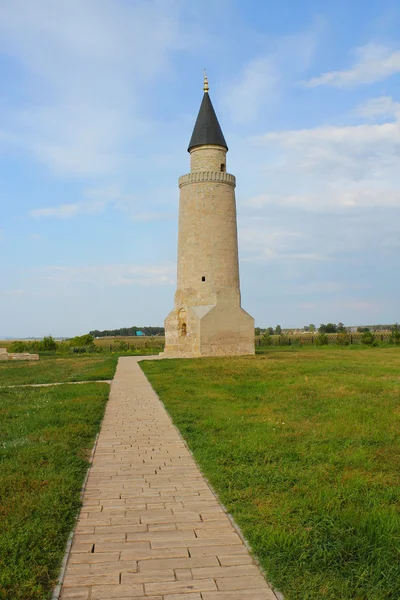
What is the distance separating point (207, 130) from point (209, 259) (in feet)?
25.7

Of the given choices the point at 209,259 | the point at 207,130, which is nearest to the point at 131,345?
the point at 209,259

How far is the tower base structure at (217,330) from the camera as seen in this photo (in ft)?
92.6

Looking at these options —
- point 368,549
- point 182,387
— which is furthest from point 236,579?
point 182,387

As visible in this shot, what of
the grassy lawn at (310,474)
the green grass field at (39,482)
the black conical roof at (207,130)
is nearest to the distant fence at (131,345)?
the black conical roof at (207,130)

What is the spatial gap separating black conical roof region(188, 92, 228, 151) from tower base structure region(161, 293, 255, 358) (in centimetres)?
913

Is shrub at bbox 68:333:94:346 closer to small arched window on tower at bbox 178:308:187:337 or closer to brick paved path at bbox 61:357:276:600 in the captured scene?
small arched window on tower at bbox 178:308:187:337

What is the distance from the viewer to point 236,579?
3957 mm

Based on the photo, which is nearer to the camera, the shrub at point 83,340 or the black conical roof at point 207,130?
the black conical roof at point 207,130

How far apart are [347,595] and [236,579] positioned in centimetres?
81

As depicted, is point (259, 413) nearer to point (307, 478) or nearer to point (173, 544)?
point (307, 478)

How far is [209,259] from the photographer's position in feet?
97.1

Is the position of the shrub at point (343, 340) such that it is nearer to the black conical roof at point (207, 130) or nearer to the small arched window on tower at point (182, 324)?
the small arched window on tower at point (182, 324)

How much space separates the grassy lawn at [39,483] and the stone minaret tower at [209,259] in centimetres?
1666

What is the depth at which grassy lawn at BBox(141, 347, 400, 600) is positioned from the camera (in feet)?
13.5
